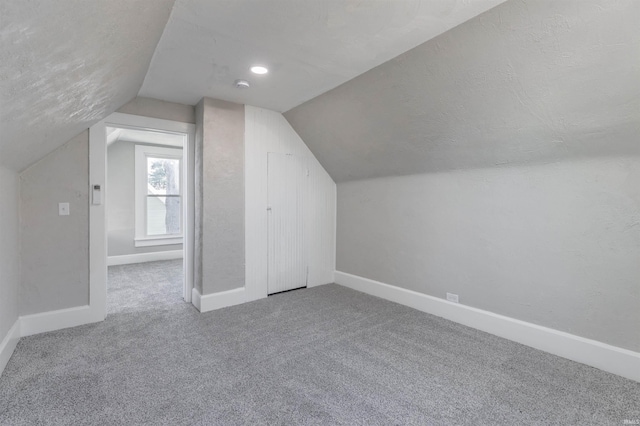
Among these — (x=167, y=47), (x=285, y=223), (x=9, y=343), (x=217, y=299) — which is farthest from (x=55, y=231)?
(x=285, y=223)

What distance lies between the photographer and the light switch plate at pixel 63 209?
283 centimetres

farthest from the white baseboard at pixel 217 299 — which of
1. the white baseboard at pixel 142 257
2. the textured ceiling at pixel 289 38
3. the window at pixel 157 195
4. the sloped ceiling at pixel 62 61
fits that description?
the window at pixel 157 195

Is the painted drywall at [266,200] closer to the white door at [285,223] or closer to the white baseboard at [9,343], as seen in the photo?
the white door at [285,223]

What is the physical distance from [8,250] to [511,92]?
3.87m

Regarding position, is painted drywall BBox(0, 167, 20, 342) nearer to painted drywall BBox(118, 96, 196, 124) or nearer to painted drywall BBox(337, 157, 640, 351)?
painted drywall BBox(118, 96, 196, 124)

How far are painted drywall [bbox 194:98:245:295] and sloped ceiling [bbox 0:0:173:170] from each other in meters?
0.90

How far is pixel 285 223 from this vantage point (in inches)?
158

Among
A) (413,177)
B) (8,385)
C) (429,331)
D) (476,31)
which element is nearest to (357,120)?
(413,177)

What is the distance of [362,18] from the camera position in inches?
74.4

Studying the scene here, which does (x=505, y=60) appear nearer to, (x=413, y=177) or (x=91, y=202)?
(x=413, y=177)

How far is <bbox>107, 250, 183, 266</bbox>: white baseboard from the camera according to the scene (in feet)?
18.3

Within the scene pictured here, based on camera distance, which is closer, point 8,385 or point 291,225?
point 8,385

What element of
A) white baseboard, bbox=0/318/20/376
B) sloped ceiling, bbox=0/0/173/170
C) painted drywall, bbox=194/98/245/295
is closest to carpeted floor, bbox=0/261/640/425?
white baseboard, bbox=0/318/20/376

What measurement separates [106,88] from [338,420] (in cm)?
271
